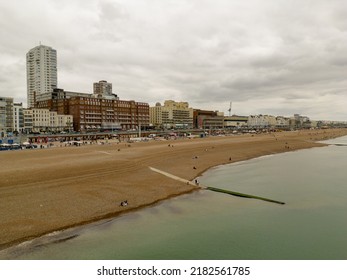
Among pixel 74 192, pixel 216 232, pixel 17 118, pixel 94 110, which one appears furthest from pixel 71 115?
pixel 216 232

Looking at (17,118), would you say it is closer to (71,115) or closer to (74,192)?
(71,115)

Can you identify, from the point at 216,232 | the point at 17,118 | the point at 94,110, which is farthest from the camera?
the point at 94,110

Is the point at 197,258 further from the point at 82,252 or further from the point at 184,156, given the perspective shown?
the point at 184,156

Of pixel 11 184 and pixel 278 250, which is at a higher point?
pixel 11 184

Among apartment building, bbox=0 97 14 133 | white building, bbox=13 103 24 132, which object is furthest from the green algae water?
white building, bbox=13 103 24 132

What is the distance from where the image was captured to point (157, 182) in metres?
33.8

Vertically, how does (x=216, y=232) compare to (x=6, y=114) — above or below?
below

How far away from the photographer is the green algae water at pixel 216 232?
17031mm

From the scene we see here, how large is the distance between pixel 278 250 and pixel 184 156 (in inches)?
1556

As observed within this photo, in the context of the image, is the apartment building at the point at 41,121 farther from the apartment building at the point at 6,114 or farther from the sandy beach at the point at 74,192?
the sandy beach at the point at 74,192

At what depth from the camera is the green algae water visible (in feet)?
55.9

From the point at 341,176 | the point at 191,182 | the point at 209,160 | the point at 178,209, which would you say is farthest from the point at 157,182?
the point at 341,176

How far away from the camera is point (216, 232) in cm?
2023

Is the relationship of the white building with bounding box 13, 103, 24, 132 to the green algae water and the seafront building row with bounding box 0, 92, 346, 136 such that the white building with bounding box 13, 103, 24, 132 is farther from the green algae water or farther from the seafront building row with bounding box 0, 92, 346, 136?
the green algae water
